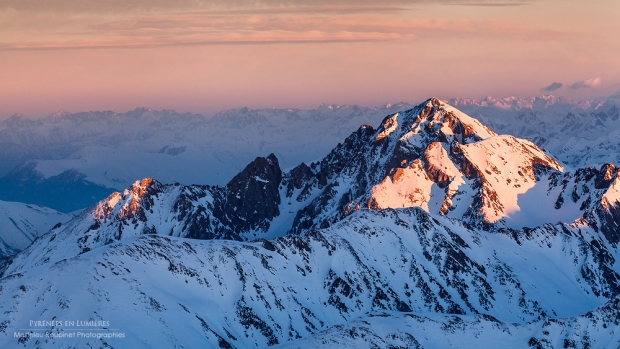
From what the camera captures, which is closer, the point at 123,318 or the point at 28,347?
the point at 28,347

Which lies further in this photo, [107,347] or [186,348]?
[186,348]

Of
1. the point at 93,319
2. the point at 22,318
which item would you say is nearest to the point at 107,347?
the point at 93,319

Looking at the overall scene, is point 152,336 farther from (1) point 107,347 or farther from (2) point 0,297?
(2) point 0,297

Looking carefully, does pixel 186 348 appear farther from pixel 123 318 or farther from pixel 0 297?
pixel 0 297

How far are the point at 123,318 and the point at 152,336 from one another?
8.41m

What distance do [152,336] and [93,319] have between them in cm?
1410

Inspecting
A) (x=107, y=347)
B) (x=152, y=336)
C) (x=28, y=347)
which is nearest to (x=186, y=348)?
(x=152, y=336)

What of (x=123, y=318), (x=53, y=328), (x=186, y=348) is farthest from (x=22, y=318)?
(x=186, y=348)

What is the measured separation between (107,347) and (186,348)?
21.9 meters

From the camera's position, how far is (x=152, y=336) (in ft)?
644

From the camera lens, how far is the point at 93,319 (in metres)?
192

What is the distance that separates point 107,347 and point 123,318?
1650cm

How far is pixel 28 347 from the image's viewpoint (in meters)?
183

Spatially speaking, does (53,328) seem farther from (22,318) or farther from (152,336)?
(152,336)
